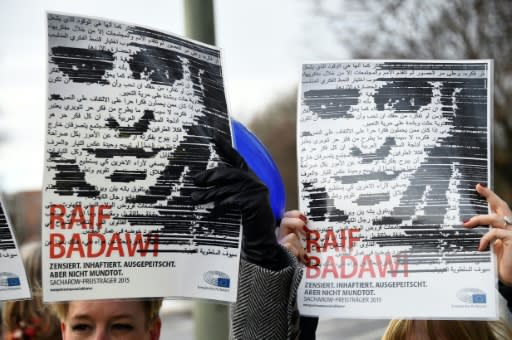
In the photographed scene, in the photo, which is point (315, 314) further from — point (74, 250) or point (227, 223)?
point (74, 250)

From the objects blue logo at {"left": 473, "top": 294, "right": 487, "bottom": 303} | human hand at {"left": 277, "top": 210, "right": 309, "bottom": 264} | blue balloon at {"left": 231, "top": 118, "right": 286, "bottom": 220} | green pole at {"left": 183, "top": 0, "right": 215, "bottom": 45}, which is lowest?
blue logo at {"left": 473, "top": 294, "right": 487, "bottom": 303}

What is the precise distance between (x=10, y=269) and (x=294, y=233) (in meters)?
0.87

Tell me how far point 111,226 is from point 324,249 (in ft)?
2.24

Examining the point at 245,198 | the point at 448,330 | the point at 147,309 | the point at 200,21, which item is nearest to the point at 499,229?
the point at 448,330

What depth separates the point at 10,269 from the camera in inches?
90.4

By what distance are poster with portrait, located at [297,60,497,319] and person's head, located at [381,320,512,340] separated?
342mm

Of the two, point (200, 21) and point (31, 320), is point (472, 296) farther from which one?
point (31, 320)

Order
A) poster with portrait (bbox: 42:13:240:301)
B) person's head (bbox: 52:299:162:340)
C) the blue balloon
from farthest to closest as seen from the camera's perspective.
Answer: the blue balloon, person's head (bbox: 52:299:162:340), poster with portrait (bbox: 42:13:240:301)

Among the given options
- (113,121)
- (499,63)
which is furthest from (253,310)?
(499,63)

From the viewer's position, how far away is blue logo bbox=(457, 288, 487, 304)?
2.37 m

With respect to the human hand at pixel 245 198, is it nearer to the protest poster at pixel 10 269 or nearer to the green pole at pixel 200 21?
the protest poster at pixel 10 269

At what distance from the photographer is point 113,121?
2264mm

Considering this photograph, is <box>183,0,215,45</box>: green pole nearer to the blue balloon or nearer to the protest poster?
the blue balloon

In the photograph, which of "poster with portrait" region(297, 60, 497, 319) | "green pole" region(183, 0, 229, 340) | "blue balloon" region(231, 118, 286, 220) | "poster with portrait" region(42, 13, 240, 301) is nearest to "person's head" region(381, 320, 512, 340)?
"poster with portrait" region(297, 60, 497, 319)
